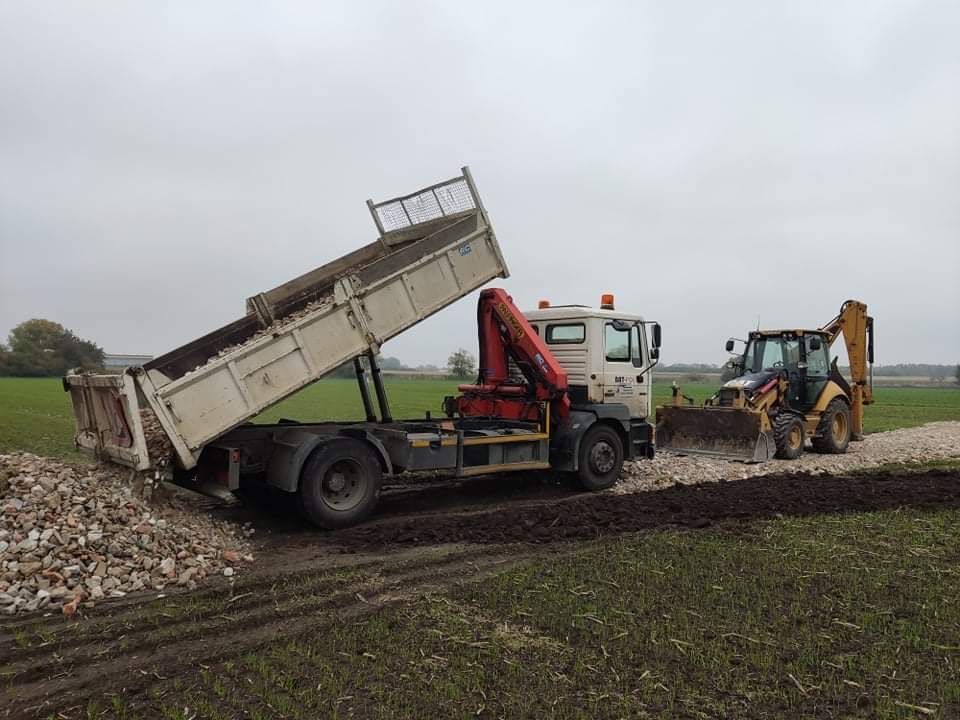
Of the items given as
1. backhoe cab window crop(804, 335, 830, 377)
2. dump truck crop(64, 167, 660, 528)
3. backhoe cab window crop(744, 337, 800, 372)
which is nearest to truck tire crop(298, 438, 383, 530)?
dump truck crop(64, 167, 660, 528)

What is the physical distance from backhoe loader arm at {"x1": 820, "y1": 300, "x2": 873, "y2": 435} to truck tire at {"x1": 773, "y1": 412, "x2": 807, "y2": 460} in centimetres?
338

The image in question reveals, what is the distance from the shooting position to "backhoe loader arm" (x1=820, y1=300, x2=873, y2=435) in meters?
16.9

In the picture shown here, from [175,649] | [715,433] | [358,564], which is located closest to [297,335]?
[358,564]

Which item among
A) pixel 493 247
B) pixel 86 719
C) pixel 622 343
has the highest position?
pixel 493 247

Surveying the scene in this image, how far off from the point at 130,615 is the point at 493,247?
6.88 m

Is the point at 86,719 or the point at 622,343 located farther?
the point at 622,343

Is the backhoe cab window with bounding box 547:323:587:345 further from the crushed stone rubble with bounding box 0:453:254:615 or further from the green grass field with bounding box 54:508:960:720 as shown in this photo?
the crushed stone rubble with bounding box 0:453:254:615

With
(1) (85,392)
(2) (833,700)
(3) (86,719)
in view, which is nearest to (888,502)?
(2) (833,700)

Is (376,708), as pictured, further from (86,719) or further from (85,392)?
(85,392)

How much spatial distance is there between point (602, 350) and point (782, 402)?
5961mm

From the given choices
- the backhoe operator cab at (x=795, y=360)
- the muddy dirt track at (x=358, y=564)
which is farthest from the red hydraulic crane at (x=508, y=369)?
the backhoe operator cab at (x=795, y=360)

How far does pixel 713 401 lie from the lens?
48.1 ft

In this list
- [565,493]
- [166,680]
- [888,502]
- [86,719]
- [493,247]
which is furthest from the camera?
[565,493]

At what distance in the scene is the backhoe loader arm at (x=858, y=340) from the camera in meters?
Answer: 16.9
